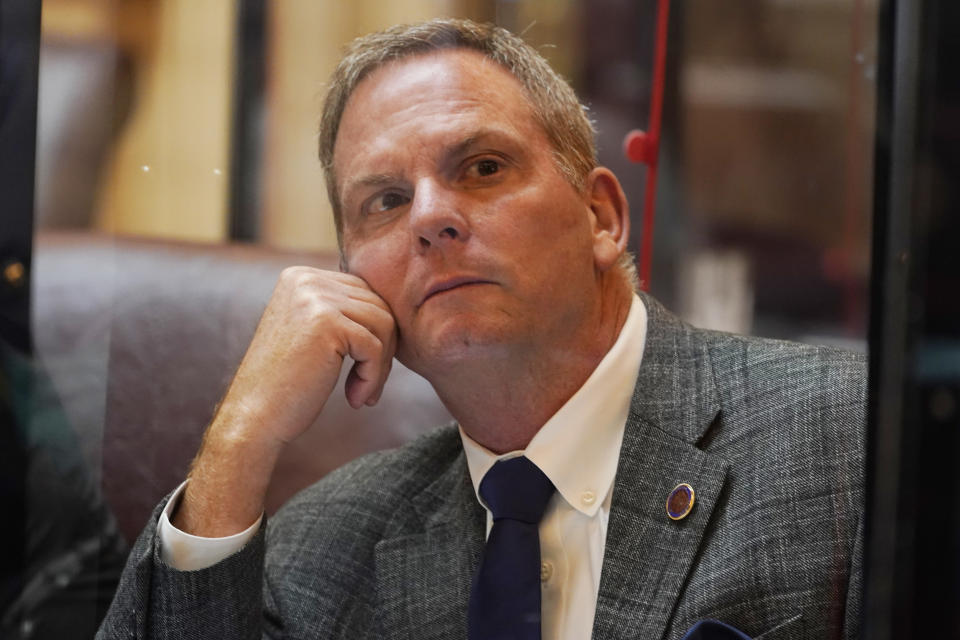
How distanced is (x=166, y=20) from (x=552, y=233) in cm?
40

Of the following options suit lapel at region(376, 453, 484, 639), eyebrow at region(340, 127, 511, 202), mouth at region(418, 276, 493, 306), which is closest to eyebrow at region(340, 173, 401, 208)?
eyebrow at region(340, 127, 511, 202)

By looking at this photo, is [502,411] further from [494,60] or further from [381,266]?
[494,60]

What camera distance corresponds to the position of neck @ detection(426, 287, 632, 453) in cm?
110

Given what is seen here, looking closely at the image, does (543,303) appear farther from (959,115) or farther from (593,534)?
(959,115)

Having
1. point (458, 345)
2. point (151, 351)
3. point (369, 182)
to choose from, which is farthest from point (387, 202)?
point (151, 351)

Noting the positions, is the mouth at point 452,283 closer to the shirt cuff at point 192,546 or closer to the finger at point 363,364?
the finger at point 363,364

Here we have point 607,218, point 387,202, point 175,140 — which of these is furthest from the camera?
point 607,218

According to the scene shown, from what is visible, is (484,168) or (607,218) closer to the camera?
(484,168)

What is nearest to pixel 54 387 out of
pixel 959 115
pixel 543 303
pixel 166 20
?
pixel 166 20

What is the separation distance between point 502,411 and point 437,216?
9.3 inches

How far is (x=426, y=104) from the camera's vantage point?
104 cm

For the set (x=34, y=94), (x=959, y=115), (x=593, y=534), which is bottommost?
(x=593, y=534)

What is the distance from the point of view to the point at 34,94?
0.83m

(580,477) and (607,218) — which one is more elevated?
(607,218)
